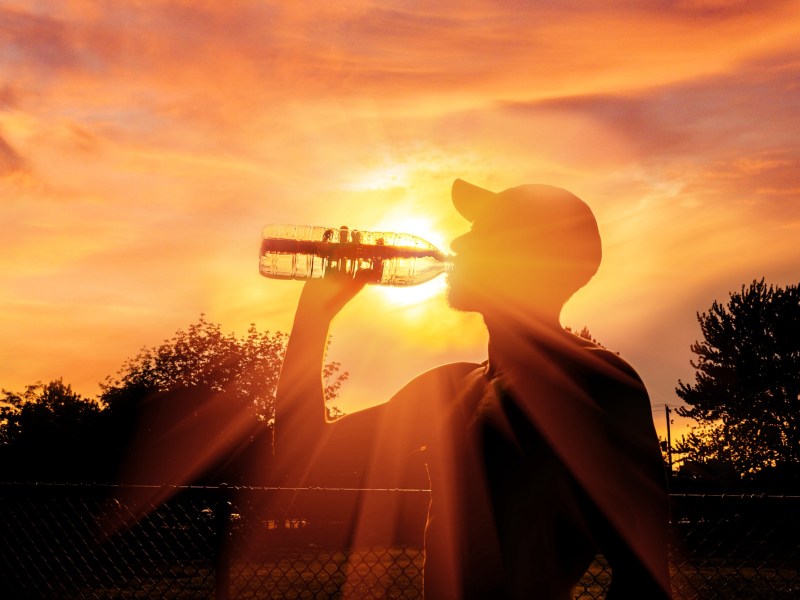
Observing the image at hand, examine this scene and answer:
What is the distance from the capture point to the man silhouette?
5.45 ft

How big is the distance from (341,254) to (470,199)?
0.68 metres

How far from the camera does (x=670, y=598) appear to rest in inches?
61.8

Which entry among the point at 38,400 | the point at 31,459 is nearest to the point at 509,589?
the point at 31,459

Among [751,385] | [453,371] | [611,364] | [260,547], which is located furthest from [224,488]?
[751,385]

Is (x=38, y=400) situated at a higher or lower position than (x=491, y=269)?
higher

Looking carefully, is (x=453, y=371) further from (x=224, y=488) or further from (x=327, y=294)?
(x=224, y=488)

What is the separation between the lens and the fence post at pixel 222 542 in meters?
4.99

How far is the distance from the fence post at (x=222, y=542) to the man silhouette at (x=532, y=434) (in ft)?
9.97

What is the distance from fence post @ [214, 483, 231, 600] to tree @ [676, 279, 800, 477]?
40.9 metres

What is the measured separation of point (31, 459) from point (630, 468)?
3904 cm

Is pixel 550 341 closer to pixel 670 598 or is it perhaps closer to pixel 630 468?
pixel 630 468

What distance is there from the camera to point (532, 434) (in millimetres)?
1791

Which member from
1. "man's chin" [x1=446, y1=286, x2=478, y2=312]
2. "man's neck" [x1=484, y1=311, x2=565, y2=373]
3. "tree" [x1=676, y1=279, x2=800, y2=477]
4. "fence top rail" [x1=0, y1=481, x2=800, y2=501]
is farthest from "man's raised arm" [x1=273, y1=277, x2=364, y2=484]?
A: "tree" [x1=676, y1=279, x2=800, y2=477]

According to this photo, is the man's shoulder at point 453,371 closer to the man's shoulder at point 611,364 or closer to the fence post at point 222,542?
the man's shoulder at point 611,364
